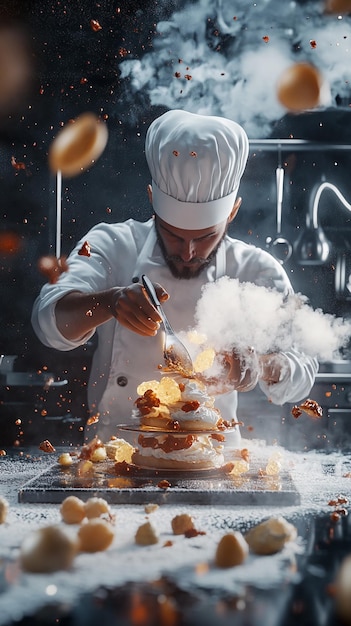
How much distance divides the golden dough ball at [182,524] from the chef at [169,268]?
3.27 feet

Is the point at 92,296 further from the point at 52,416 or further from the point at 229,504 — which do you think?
the point at 52,416

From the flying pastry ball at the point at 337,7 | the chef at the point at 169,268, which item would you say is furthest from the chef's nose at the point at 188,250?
the flying pastry ball at the point at 337,7

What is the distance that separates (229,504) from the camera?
1.62 meters

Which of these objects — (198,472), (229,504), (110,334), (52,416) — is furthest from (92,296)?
(52,416)

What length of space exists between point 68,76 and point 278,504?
2.86 metres

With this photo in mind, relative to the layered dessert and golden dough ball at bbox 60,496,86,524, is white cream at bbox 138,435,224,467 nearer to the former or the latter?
the layered dessert

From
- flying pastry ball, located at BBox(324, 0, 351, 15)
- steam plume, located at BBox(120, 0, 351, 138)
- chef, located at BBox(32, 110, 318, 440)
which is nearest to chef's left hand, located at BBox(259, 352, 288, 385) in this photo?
chef, located at BBox(32, 110, 318, 440)

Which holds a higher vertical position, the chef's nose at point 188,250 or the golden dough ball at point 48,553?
the chef's nose at point 188,250

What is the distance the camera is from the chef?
2.57 m

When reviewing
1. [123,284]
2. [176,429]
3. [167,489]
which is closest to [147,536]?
[167,489]

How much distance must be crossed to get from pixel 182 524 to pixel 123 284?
1682mm

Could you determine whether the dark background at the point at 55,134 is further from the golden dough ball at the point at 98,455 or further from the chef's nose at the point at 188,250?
the golden dough ball at the point at 98,455

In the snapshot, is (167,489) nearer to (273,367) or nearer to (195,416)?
(195,416)

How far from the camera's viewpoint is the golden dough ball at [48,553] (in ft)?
3.62
